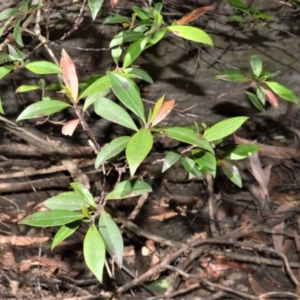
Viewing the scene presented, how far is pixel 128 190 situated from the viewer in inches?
47.7

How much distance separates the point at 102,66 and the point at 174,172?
586mm

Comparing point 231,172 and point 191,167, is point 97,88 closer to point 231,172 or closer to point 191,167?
point 191,167

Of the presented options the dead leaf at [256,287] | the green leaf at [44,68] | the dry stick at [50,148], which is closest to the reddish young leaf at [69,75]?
the green leaf at [44,68]

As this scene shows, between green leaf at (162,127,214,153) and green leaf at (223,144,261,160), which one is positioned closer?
green leaf at (162,127,214,153)

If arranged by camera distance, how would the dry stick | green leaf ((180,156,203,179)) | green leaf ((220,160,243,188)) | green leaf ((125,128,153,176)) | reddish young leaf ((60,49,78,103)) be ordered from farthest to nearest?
the dry stick → green leaf ((220,160,243,188)) → green leaf ((180,156,203,179)) → reddish young leaf ((60,49,78,103)) → green leaf ((125,128,153,176))

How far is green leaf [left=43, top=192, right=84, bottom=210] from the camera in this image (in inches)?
46.8

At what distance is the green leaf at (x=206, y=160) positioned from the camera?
1273 millimetres

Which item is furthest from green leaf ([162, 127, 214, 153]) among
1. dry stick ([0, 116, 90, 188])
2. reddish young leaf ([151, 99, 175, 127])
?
dry stick ([0, 116, 90, 188])

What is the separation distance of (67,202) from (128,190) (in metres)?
0.14

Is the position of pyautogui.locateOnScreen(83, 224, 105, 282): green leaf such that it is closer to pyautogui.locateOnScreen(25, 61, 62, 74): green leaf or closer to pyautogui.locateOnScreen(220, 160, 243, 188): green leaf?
pyautogui.locateOnScreen(25, 61, 62, 74): green leaf

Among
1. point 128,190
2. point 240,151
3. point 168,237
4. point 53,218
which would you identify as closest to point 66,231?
point 53,218

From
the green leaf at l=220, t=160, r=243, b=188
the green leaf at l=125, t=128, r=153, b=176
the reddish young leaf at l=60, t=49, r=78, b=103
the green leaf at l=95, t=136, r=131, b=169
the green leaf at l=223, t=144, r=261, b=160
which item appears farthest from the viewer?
the green leaf at l=220, t=160, r=243, b=188

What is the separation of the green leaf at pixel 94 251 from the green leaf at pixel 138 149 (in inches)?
8.3

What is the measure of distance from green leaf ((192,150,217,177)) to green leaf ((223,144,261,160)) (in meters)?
0.22
